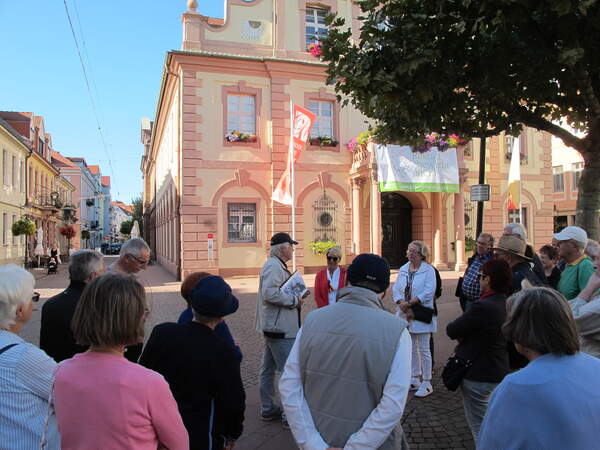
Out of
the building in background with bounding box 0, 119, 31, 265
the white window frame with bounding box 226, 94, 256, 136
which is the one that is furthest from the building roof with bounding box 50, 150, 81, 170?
the white window frame with bounding box 226, 94, 256, 136

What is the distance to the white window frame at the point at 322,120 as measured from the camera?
2028 centimetres

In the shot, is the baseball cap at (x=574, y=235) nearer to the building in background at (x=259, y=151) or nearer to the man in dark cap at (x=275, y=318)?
the man in dark cap at (x=275, y=318)

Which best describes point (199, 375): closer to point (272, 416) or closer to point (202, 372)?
point (202, 372)

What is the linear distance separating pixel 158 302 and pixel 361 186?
10192mm

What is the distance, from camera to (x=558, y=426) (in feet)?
5.55

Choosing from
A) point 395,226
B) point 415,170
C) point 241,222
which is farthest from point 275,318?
point 395,226

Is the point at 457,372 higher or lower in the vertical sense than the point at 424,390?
higher

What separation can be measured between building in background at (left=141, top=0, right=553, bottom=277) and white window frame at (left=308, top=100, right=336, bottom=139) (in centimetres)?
4

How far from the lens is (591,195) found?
5.45 metres

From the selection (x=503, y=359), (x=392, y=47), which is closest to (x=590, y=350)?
(x=503, y=359)

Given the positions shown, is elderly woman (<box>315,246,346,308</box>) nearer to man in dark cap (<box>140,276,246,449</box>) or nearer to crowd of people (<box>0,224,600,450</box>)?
crowd of people (<box>0,224,600,450</box>)

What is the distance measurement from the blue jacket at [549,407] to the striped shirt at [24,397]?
177cm

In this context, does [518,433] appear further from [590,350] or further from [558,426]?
[590,350]

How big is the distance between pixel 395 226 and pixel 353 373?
20459 millimetres
